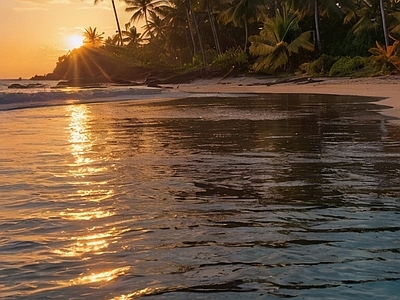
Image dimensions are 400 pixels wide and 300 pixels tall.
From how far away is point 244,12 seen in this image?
38.3 m

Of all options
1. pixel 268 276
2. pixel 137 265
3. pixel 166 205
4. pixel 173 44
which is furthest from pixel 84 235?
pixel 173 44

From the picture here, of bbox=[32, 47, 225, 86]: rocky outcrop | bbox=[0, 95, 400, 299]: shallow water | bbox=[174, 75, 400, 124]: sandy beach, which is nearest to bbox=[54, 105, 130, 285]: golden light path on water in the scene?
bbox=[0, 95, 400, 299]: shallow water

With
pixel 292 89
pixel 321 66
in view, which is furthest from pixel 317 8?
pixel 292 89

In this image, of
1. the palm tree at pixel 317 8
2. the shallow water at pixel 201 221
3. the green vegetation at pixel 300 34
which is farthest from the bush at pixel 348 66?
the shallow water at pixel 201 221

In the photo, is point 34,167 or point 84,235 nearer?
point 84,235

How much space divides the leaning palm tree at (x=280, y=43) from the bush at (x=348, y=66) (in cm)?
323

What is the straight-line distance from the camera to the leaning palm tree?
34.1m

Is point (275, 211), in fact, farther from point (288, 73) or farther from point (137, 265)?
point (288, 73)

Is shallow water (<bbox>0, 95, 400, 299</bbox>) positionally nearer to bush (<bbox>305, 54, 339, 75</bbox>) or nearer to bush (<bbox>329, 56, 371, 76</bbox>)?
bush (<bbox>329, 56, 371, 76</bbox>)

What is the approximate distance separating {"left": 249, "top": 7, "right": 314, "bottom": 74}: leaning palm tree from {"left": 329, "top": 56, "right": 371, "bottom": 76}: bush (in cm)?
323

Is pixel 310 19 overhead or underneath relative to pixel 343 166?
overhead

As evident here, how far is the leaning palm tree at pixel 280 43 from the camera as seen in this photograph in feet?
112

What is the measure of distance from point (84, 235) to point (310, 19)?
38742 mm

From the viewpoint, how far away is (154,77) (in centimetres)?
4362
